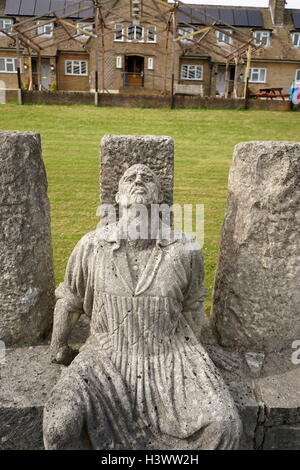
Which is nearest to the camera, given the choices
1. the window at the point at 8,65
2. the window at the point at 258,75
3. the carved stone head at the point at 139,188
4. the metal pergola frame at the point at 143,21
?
the carved stone head at the point at 139,188

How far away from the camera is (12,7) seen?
86.1 feet

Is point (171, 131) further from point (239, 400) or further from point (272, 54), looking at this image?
point (272, 54)

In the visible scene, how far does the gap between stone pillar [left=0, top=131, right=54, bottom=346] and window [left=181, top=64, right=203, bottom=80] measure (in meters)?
25.3

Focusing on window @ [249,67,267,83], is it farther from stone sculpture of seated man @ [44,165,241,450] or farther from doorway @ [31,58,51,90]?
stone sculpture of seated man @ [44,165,241,450]

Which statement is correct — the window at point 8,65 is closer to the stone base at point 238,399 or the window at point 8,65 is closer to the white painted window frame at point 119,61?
the white painted window frame at point 119,61

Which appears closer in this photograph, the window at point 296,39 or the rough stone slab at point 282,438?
the rough stone slab at point 282,438

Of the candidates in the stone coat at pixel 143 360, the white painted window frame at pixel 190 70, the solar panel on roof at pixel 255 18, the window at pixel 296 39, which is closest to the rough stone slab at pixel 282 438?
the stone coat at pixel 143 360

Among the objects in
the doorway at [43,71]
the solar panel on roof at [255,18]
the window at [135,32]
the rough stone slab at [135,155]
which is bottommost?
the rough stone slab at [135,155]

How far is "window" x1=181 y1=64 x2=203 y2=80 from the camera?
26.3m

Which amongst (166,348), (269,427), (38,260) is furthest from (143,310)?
(269,427)

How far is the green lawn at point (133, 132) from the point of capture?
7.20 metres

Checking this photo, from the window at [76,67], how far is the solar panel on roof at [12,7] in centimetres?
479

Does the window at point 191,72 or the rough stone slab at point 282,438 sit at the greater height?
the window at point 191,72
